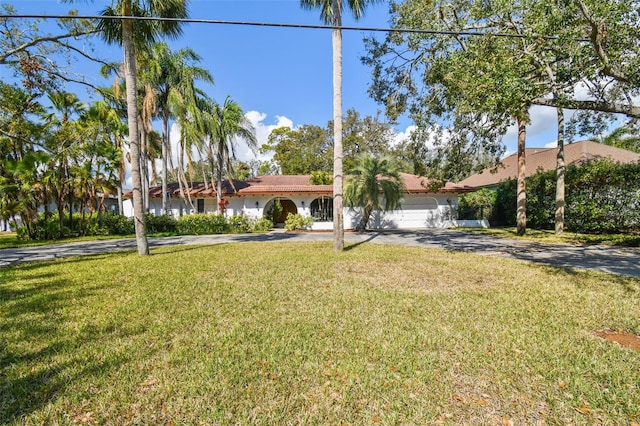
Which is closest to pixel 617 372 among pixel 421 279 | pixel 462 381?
pixel 462 381

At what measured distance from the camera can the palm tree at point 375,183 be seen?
16.5 metres

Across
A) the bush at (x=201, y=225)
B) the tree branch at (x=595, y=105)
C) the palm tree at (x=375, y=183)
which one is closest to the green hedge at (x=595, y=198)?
the palm tree at (x=375, y=183)

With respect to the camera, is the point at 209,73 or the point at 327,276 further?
the point at 209,73

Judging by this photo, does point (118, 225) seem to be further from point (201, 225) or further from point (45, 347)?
point (45, 347)

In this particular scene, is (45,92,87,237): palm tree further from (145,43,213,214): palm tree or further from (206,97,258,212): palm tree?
(206,97,258,212): palm tree

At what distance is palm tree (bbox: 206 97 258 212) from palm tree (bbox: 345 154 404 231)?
812cm

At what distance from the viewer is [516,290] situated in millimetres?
5297

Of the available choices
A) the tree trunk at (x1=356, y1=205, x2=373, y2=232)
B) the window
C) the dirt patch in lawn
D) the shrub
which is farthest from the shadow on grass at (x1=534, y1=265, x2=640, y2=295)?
the shrub

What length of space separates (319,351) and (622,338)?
152 inches

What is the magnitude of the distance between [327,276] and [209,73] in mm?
17700

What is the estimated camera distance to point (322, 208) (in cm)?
2120

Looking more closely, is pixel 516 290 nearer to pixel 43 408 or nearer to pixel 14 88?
pixel 43 408

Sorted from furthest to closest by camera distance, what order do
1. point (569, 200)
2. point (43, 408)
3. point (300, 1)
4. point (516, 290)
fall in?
1. point (569, 200)
2. point (300, 1)
3. point (516, 290)
4. point (43, 408)

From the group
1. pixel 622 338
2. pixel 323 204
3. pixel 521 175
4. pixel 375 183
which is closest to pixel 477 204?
pixel 521 175
